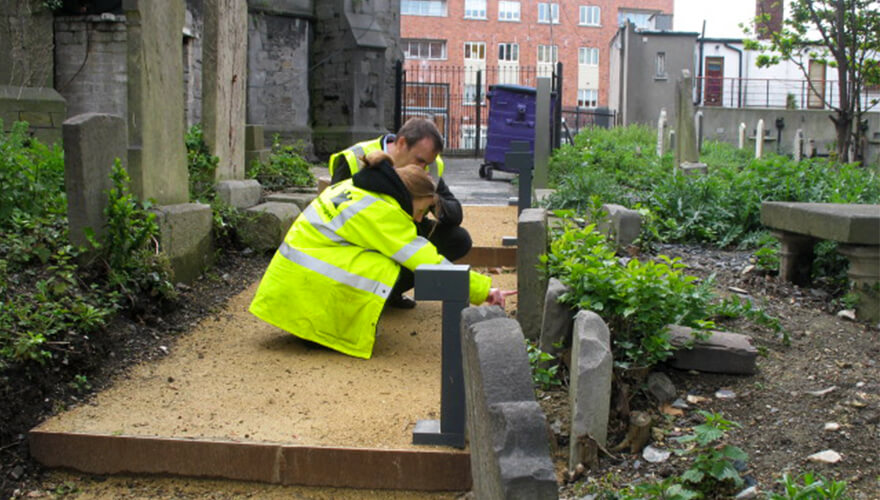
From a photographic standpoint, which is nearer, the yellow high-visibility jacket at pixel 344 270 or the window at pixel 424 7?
the yellow high-visibility jacket at pixel 344 270

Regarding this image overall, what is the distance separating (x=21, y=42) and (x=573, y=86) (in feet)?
147

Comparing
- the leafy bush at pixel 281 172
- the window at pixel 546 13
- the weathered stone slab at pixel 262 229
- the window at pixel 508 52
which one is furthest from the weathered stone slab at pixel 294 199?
the window at pixel 546 13

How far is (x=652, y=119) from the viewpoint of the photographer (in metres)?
37.9

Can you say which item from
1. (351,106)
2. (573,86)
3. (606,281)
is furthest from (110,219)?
(573,86)

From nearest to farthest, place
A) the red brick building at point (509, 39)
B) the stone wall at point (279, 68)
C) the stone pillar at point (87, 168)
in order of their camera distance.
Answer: the stone pillar at point (87, 168)
the stone wall at point (279, 68)
the red brick building at point (509, 39)

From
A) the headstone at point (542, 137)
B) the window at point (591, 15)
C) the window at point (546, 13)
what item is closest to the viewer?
the headstone at point (542, 137)

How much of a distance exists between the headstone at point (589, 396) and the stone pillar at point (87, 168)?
2.88m

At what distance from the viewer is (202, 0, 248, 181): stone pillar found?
7426 mm

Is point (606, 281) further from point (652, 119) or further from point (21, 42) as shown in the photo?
point (652, 119)

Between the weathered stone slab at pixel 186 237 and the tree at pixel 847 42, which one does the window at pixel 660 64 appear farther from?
the weathered stone slab at pixel 186 237

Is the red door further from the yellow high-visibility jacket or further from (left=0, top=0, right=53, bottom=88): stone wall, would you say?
the yellow high-visibility jacket

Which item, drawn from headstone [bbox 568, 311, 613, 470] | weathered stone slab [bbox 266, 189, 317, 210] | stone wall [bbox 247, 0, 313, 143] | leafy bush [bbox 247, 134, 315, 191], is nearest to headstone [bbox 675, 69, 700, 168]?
leafy bush [bbox 247, 134, 315, 191]

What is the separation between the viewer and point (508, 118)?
16.8 meters

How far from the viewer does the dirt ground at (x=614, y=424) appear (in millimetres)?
3246
